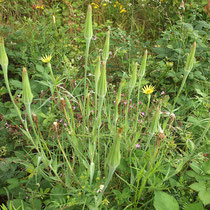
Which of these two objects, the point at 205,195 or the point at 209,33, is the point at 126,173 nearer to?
the point at 205,195

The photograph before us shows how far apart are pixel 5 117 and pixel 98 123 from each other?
64 cm

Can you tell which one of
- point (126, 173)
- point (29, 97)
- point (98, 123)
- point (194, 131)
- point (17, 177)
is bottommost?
point (17, 177)

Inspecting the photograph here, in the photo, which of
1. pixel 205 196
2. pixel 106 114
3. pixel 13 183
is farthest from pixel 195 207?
pixel 13 183

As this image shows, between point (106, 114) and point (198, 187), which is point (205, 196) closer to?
point (198, 187)

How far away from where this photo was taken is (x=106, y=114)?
3.99ft

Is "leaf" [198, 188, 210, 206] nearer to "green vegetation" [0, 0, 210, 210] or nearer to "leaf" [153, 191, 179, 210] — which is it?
"green vegetation" [0, 0, 210, 210]

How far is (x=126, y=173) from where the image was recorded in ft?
3.89

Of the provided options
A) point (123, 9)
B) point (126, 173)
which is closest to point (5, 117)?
point (126, 173)

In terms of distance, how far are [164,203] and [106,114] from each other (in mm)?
486

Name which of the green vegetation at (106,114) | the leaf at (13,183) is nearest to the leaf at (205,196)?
the green vegetation at (106,114)

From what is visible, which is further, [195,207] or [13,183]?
[13,183]

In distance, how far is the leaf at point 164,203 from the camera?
98 cm

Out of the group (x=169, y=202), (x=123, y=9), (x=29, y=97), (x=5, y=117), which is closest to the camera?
(x=29, y=97)

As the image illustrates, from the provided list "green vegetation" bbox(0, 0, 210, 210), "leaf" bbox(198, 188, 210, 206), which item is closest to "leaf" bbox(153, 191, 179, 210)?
"green vegetation" bbox(0, 0, 210, 210)
